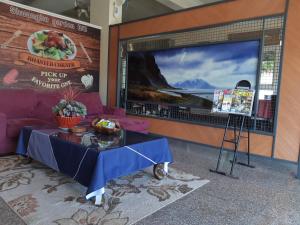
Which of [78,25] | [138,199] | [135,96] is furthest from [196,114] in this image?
[78,25]

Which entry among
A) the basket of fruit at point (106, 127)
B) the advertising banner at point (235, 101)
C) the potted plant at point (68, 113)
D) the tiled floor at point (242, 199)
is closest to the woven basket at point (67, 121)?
the potted plant at point (68, 113)

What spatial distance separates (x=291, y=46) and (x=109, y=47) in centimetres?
360

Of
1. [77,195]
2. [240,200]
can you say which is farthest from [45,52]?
[240,200]

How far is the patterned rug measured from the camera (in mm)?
1859

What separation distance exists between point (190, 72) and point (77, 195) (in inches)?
106

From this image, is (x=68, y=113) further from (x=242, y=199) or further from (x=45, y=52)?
(x=45, y=52)

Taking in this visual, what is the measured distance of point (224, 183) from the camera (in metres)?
2.70

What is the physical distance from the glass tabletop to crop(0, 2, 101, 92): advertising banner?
2.17 meters

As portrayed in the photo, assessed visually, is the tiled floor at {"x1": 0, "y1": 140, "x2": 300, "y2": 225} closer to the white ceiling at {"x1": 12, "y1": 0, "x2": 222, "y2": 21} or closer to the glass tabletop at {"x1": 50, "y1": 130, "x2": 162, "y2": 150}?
the glass tabletop at {"x1": 50, "y1": 130, "x2": 162, "y2": 150}

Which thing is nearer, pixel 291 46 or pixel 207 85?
pixel 291 46

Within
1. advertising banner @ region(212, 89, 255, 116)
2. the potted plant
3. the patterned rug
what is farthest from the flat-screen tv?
the potted plant

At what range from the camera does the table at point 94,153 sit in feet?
6.59

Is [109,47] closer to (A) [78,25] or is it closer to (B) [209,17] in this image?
(A) [78,25]

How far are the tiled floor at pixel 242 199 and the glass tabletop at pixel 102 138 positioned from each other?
718 millimetres
